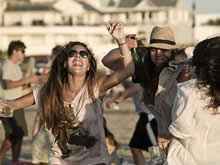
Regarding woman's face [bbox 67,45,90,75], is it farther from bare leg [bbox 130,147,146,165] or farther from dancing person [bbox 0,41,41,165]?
dancing person [bbox 0,41,41,165]

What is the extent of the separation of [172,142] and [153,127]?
12.1 ft

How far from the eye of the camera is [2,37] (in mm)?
62906

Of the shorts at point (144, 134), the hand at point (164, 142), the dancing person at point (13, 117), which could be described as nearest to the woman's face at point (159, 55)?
the hand at point (164, 142)

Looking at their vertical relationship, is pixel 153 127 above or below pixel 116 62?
below

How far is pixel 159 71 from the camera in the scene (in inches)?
199

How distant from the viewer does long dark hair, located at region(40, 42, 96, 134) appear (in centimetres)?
500

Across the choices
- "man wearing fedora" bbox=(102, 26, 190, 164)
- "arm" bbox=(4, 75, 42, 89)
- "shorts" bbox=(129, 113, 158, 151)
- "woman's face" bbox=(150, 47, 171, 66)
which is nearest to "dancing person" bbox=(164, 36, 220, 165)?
"man wearing fedora" bbox=(102, 26, 190, 164)

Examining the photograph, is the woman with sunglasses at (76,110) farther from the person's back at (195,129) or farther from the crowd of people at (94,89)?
the person's back at (195,129)

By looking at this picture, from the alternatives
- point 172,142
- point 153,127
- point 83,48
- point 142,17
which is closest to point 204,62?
point 172,142

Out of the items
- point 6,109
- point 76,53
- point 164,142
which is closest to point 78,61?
point 76,53

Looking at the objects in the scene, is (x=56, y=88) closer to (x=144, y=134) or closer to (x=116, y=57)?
(x=116, y=57)

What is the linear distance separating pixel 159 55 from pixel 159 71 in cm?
17

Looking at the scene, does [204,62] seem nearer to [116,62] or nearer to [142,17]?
[116,62]

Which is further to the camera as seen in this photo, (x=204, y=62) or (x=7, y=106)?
(x=7, y=106)
